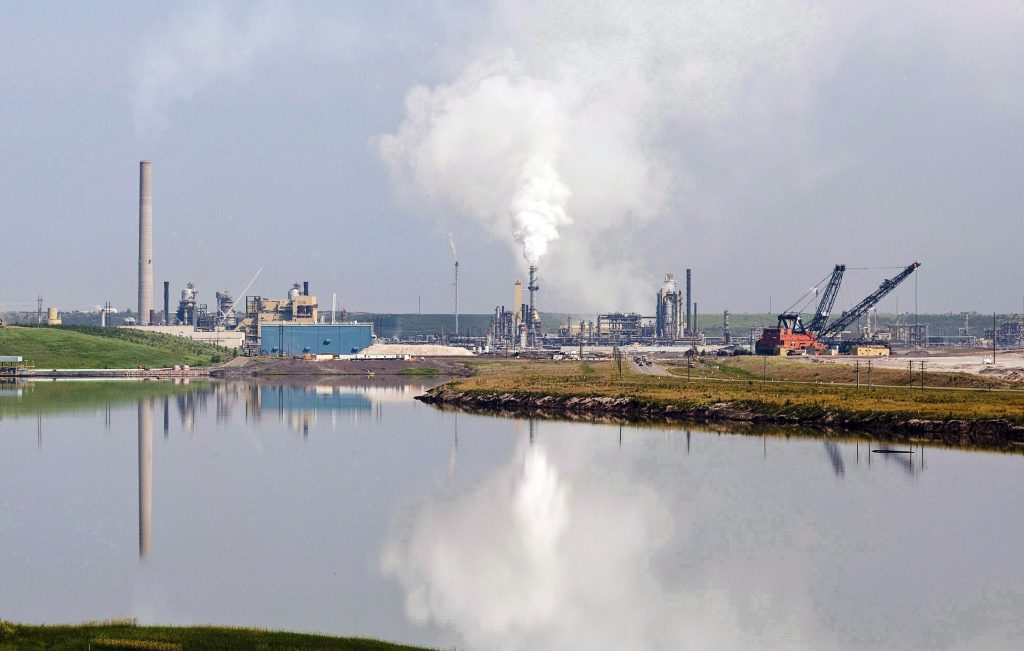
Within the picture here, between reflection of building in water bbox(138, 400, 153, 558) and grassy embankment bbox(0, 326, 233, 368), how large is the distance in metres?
80.2

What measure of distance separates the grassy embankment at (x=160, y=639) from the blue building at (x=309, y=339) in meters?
161

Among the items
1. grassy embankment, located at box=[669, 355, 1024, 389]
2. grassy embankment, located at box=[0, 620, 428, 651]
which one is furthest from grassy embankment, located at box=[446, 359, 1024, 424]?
grassy embankment, located at box=[0, 620, 428, 651]

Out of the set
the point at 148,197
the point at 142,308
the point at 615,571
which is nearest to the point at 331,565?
the point at 615,571

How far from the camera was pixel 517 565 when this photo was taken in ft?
101

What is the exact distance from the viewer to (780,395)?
8031 centimetres

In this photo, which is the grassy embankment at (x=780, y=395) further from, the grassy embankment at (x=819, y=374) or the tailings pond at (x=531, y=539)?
the tailings pond at (x=531, y=539)

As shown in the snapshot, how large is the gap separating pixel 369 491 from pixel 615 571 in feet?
53.4

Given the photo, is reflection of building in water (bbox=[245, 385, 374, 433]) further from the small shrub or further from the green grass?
the small shrub

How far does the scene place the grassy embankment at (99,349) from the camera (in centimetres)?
15600

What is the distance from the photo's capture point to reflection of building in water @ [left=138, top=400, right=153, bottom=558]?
112 ft

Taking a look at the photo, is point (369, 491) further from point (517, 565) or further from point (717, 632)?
point (717, 632)

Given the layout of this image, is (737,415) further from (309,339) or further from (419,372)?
(309,339)

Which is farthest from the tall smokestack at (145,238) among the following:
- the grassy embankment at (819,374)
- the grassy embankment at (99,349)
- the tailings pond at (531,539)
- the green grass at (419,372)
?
the tailings pond at (531,539)

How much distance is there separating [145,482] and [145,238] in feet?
470
